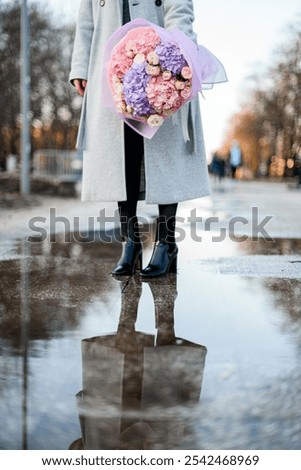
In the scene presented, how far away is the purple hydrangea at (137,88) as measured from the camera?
3.96 m

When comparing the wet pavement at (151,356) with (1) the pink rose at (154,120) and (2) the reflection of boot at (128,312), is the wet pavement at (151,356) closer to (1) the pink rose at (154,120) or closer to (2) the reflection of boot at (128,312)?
(2) the reflection of boot at (128,312)

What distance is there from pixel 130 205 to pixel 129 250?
1.00 ft

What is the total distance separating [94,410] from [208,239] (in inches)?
180

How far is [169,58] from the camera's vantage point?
3.95 metres

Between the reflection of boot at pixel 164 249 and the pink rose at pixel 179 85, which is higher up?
the pink rose at pixel 179 85

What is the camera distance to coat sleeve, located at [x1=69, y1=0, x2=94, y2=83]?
459 cm

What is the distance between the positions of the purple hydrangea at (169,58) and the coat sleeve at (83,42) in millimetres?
781

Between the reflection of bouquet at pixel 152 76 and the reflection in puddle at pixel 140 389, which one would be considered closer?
the reflection in puddle at pixel 140 389

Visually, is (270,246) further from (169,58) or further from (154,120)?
(169,58)

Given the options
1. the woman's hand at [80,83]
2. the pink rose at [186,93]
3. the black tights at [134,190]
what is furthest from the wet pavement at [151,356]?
the woman's hand at [80,83]

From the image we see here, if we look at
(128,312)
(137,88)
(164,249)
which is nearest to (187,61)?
(137,88)
